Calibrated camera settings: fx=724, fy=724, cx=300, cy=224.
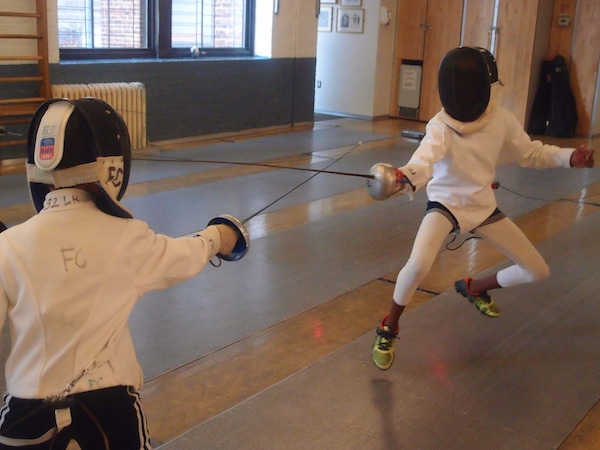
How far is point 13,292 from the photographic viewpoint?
49.3 inches

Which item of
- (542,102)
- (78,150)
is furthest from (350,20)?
(78,150)

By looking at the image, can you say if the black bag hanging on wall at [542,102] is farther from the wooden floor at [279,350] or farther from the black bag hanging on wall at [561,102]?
the wooden floor at [279,350]

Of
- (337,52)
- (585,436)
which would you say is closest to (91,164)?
(585,436)

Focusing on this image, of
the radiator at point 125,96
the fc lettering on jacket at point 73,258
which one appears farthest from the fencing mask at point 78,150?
the radiator at point 125,96

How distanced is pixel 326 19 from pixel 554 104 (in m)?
3.03

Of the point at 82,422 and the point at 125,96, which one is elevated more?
the point at 125,96

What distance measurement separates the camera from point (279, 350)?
106 inches

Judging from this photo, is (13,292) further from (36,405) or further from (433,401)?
(433,401)

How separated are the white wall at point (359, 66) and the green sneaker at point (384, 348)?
6705 millimetres

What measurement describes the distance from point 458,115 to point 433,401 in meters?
1.02

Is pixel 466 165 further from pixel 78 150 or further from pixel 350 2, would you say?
pixel 350 2

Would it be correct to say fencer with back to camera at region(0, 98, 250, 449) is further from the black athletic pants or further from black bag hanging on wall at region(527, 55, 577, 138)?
black bag hanging on wall at region(527, 55, 577, 138)

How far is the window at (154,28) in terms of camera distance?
20.5ft

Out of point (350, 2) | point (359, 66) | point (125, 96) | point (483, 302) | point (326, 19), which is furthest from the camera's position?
point (326, 19)
